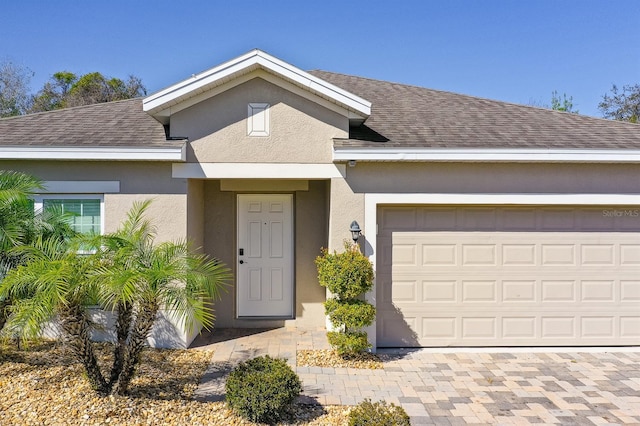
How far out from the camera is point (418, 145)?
743 cm

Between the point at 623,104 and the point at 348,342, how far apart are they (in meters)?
32.3

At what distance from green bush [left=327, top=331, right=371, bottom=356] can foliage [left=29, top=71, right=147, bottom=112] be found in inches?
1126

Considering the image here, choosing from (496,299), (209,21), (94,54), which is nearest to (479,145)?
(496,299)

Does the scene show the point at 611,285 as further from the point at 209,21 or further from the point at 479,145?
the point at 209,21

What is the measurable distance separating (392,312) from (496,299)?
1874 millimetres

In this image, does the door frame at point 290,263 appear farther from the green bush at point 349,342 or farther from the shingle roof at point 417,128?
the green bush at point 349,342

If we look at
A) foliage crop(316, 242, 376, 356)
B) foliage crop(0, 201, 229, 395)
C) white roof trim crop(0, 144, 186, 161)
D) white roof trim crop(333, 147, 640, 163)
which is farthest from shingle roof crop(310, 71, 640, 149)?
foliage crop(0, 201, 229, 395)

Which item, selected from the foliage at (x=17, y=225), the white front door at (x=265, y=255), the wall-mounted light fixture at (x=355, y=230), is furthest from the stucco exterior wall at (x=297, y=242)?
the foliage at (x=17, y=225)

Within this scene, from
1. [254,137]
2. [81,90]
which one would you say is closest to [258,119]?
[254,137]

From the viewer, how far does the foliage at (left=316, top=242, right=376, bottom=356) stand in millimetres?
6719

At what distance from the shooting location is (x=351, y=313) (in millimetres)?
6688

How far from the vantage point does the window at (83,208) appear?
24.3 ft

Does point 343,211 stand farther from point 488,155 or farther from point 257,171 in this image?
point 488,155

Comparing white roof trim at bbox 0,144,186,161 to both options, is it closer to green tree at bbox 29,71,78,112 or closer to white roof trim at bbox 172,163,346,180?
white roof trim at bbox 172,163,346,180
